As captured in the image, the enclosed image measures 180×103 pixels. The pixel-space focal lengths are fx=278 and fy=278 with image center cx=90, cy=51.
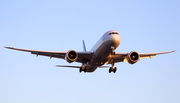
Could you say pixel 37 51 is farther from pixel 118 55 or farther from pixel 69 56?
pixel 118 55

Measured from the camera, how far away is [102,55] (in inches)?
1663

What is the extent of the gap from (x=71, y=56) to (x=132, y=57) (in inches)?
385

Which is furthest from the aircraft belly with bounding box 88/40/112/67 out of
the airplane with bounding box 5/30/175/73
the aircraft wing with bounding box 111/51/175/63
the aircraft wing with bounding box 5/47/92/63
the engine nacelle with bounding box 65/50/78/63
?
the engine nacelle with bounding box 65/50/78/63

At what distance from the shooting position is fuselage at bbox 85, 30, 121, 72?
129 ft

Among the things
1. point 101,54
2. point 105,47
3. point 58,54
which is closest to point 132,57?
point 101,54

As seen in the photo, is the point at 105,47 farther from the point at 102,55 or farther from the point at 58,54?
the point at 58,54

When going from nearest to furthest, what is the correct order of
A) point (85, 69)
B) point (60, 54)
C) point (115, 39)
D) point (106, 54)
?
point (115, 39)
point (106, 54)
point (60, 54)
point (85, 69)

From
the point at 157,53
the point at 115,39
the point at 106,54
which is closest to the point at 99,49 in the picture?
the point at 106,54

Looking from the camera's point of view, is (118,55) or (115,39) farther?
(118,55)

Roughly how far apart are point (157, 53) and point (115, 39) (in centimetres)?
1365

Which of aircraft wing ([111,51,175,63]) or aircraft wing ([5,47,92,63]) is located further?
aircraft wing ([111,51,175,63])

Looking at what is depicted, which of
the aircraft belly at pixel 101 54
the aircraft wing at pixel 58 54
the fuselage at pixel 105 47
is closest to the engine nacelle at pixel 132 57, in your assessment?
the fuselage at pixel 105 47

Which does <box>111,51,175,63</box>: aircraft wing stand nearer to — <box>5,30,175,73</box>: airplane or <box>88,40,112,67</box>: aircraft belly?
<box>5,30,175,73</box>: airplane

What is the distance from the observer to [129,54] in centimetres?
4397
